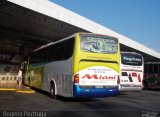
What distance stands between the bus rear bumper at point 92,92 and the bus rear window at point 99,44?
1.76m

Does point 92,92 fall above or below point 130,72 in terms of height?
below

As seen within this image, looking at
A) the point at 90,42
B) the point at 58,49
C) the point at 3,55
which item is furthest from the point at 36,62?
the point at 3,55

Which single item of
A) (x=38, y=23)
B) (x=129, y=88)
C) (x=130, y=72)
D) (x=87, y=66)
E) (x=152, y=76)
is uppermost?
(x=38, y=23)

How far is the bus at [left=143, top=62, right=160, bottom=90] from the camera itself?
85.4ft

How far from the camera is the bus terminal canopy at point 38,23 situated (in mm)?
18984

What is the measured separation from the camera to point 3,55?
1315 inches

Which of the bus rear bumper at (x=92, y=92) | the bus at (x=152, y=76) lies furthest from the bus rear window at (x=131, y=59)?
the bus at (x=152, y=76)

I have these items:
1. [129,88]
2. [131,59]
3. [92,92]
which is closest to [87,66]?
[92,92]

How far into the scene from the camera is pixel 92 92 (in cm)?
1344

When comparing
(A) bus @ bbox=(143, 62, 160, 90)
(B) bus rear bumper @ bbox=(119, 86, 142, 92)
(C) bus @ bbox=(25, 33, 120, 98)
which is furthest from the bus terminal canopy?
(B) bus rear bumper @ bbox=(119, 86, 142, 92)

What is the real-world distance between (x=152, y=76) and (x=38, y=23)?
36.6ft

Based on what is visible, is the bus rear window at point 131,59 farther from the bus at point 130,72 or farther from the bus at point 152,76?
the bus at point 152,76

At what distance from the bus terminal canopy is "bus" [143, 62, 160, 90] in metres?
5.39

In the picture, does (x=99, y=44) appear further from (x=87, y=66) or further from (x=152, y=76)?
(x=152, y=76)
